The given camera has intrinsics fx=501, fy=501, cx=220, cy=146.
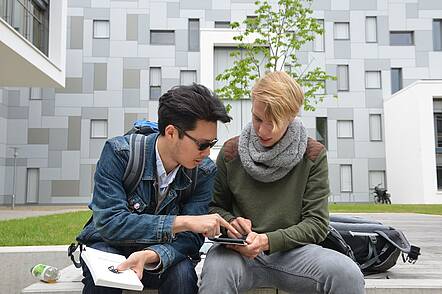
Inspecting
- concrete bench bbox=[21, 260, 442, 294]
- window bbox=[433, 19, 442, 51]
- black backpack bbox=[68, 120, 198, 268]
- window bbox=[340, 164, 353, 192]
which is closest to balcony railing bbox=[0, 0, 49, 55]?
concrete bench bbox=[21, 260, 442, 294]

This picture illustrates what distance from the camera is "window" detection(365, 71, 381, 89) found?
94.0 feet

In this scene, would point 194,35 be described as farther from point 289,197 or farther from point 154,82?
point 289,197

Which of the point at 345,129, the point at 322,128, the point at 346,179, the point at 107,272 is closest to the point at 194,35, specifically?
the point at 322,128

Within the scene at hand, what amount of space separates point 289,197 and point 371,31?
28.4 m

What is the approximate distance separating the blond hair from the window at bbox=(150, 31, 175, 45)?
86.5 feet

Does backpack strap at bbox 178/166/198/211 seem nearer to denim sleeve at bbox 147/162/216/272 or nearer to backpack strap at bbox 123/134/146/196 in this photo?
denim sleeve at bbox 147/162/216/272

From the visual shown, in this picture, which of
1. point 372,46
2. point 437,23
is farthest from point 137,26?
point 437,23

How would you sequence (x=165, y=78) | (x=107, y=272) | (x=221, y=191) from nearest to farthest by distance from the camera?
(x=107, y=272)
(x=221, y=191)
(x=165, y=78)

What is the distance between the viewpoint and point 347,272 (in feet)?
7.62

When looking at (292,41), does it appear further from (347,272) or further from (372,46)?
(372,46)

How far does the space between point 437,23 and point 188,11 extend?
14.4 m

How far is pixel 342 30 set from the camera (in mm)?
28906

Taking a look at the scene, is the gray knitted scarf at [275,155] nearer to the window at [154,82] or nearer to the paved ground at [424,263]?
the paved ground at [424,263]

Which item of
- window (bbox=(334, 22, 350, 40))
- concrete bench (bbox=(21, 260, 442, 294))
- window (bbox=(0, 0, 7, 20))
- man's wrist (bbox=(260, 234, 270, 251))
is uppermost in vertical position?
window (bbox=(334, 22, 350, 40))
